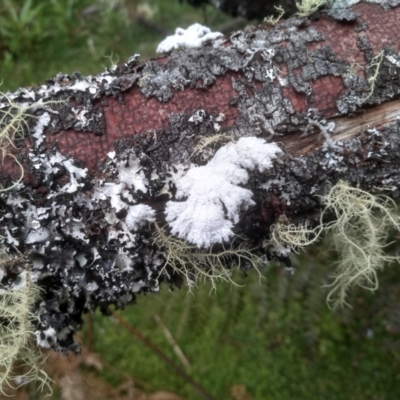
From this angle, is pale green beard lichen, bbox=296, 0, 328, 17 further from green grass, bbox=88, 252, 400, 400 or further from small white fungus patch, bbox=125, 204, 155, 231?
green grass, bbox=88, 252, 400, 400

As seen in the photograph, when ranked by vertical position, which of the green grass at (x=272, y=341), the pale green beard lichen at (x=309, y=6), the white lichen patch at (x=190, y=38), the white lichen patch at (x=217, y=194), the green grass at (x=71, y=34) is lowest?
the green grass at (x=272, y=341)

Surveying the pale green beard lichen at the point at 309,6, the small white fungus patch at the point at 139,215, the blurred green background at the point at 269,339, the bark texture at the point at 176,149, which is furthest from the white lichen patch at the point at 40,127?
the blurred green background at the point at 269,339

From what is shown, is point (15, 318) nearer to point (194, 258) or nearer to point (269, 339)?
point (194, 258)

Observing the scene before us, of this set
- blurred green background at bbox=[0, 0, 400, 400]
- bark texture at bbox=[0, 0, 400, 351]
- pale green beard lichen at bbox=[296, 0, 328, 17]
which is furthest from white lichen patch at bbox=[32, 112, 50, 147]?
blurred green background at bbox=[0, 0, 400, 400]

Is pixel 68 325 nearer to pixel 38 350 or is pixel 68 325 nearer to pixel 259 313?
pixel 38 350

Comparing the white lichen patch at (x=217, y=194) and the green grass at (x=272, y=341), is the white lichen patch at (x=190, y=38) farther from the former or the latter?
the green grass at (x=272, y=341)

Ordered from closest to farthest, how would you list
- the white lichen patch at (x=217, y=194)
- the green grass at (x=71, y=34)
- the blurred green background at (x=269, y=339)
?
1. the white lichen patch at (x=217, y=194)
2. the blurred green background at (x=269, y=339)
3. the green grass at (x=71, y=34)
